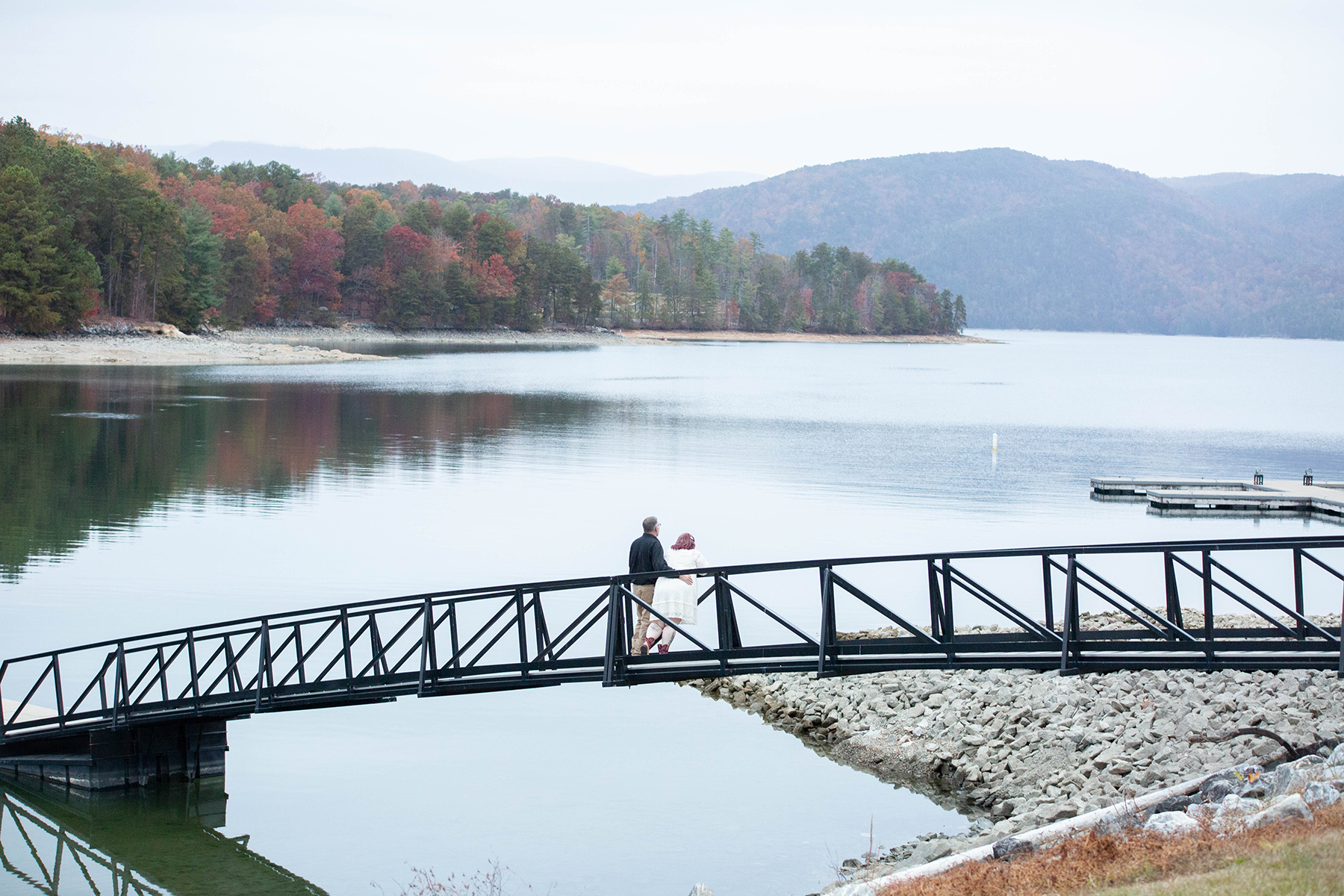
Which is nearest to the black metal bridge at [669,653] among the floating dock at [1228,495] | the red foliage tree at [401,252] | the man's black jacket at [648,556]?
the man's black jacket at [648,556]

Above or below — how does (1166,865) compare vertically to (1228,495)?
above

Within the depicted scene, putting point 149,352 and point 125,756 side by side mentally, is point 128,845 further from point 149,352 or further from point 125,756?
point 149,352

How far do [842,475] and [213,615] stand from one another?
1160 inches

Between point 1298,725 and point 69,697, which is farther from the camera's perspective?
point 69,697

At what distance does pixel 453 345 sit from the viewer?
164 meters

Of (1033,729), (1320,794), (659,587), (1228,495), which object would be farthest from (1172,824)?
(1228,495)

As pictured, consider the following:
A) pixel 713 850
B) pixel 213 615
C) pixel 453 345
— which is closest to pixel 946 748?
pixel 713 850

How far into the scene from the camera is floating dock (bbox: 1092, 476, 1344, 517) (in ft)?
139

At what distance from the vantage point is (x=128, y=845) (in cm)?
1523

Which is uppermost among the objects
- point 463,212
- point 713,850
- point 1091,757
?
point 463,212

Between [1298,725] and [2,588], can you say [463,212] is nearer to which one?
[2,588]

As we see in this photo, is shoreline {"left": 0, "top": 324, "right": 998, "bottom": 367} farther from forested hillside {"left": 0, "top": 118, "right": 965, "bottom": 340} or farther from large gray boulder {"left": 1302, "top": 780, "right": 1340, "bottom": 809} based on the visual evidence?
large gray boulder {"left": 1302, "top": 780, "right": 1340, "bottom": 809}

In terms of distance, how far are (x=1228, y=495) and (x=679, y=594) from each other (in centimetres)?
3549

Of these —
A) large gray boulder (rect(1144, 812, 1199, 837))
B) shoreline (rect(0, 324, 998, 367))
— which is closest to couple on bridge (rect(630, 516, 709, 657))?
large gray boulder (rect(1144, 812, 1199, 837))
